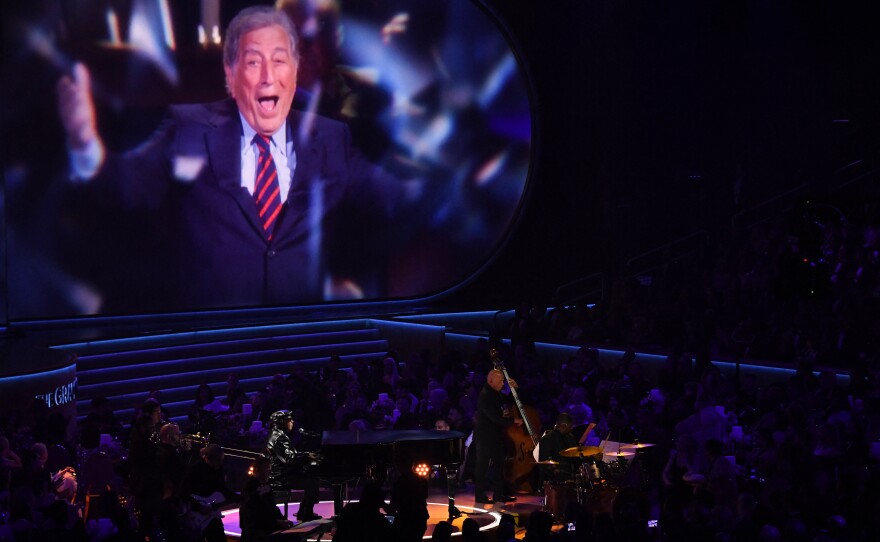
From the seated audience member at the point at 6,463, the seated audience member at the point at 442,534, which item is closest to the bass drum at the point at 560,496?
the seated audience member at the point at 442,534

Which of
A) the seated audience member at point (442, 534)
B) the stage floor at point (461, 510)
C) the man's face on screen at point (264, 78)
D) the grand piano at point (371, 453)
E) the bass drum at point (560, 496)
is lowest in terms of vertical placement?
the stage floor at point (461, 510)

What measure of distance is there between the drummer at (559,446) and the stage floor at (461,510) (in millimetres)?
401

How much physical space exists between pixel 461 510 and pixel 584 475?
1.43 m

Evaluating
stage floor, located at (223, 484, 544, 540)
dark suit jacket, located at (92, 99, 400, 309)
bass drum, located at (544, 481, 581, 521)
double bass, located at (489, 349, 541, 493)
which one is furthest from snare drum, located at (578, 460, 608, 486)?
dark suit jacket, located at (92, 99, 400, 309)

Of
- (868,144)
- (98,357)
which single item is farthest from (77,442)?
(868,144)

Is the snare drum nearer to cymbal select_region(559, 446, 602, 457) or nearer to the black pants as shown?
cymbal select_region(559, 446, 602, 457)

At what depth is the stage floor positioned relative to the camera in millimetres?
11227

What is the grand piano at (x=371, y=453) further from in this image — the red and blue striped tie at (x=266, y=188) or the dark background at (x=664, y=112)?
the dark background at (x=664, y=112)

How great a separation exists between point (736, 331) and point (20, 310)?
399 inches

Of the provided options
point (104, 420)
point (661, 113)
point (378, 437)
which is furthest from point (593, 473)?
point (661, 113)

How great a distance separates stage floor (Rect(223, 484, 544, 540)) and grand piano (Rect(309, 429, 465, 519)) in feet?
0.99

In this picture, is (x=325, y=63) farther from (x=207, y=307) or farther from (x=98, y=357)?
(x=98, y=357)

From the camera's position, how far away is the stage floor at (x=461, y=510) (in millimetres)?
11227

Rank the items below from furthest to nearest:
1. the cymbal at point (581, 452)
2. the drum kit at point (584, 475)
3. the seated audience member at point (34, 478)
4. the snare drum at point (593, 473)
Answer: the cymbal at point (581, 452) → the snare drum at point (593, 473) → the drum kit at point (584, 475) → the seated audience member at point (34, 478)
